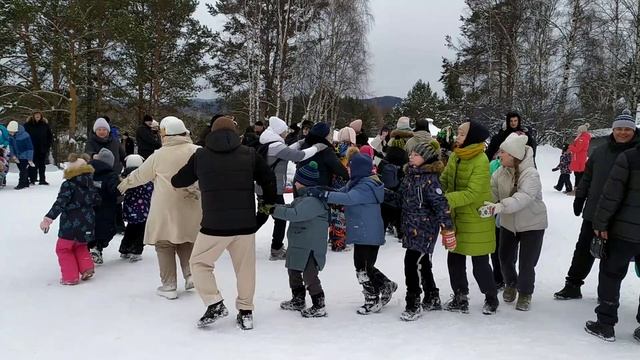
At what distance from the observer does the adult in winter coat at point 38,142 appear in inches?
484

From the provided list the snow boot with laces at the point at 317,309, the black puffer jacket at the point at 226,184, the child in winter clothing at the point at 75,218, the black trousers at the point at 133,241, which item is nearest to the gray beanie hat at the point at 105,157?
the child in winter clothing at the point at 75,218

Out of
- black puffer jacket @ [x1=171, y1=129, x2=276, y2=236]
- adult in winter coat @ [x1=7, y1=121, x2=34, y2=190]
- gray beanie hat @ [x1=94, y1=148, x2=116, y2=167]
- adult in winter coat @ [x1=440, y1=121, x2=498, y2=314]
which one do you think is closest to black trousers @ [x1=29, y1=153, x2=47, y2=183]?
adult in winter coat @ [x1=7, y1=121, x2=34, y2=190]

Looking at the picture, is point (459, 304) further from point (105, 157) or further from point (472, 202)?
point (105, 157)

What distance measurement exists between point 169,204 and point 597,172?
4.14m

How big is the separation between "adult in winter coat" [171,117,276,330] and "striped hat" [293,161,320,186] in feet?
2.04

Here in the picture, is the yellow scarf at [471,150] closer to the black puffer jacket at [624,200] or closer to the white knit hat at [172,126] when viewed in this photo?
the black puffer jacket at [624,200]

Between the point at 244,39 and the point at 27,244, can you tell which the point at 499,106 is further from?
the point at 27,244

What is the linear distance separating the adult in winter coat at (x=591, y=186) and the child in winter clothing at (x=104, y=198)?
17.1 ft

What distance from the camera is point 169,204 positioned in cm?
505

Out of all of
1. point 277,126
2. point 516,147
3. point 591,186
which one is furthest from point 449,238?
point 277,126

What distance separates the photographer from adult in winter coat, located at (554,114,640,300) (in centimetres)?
450

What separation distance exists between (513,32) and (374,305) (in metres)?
22.7

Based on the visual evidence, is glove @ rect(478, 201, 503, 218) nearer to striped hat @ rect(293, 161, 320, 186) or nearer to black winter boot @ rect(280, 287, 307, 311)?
striped hat @ rect(293, 161, 320, 186)

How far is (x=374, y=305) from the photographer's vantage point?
15.8 feet
